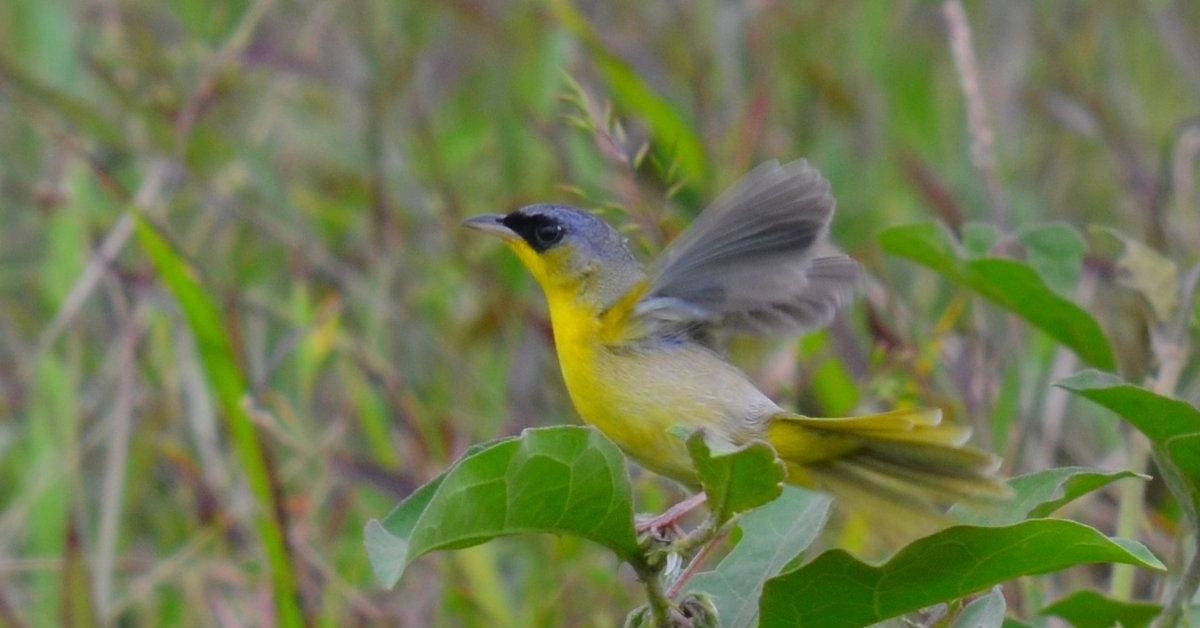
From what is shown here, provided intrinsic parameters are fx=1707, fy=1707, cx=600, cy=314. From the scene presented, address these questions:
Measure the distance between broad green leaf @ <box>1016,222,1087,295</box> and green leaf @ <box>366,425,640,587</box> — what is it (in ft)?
2.88

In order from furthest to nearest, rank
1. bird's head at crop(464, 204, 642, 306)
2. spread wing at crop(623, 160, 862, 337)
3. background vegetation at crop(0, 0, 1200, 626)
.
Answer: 1. background vegetation at crop(0, 0, 1200, 626)
2. bird's head at crop(464, 204, 642, 306)
3. spread wing at crop(623, 160, 862, 337)

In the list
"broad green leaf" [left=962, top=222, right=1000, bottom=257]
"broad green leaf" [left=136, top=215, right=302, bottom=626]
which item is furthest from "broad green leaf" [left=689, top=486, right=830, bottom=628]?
"broad green leaf" [left=136, top=215, right=302, bottom=626]

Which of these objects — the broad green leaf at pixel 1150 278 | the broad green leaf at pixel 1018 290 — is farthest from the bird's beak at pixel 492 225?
the broad green leaf at pixel 1150 278

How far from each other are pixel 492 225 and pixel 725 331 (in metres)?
0.40

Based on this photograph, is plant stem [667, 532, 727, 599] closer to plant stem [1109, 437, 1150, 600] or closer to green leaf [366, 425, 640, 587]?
green leaf [366, 425, 640, 587]

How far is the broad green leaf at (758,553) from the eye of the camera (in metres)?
1.46

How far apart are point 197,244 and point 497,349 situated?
717 mm

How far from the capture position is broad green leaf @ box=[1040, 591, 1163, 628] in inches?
62.6

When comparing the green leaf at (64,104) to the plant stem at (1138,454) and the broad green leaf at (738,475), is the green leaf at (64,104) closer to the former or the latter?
the plant stem at (1138,454)

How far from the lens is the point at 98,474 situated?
3.61m

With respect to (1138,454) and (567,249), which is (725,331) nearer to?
(567,249)

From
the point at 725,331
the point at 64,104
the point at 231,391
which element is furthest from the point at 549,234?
the point at 64,104

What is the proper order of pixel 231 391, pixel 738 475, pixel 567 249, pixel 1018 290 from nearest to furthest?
pixel 738 475 < pixel 1018 290 < pixel 567 249 < pixel 231 391

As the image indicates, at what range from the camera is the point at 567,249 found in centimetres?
227
